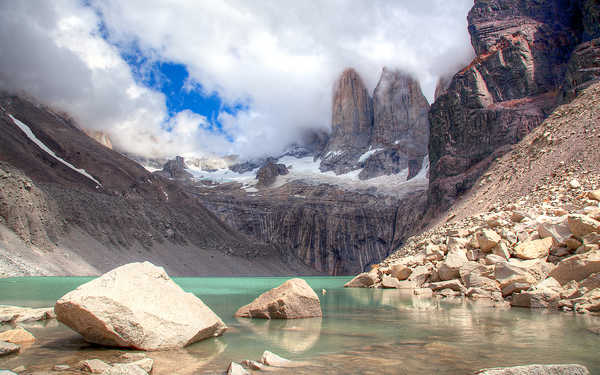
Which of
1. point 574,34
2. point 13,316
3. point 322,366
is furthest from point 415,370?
point 574,34

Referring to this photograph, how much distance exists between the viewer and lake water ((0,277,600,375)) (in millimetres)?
5953

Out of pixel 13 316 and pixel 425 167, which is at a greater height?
pixel 425 167

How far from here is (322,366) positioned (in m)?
6.00

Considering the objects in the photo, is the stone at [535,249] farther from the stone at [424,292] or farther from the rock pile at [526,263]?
the stone at [424,292]

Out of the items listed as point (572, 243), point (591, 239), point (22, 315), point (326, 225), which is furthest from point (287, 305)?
point (326, 225)

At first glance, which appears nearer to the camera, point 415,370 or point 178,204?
point 415,370

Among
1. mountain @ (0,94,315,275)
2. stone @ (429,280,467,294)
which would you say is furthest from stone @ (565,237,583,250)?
mountain @ (0,94,315,275)

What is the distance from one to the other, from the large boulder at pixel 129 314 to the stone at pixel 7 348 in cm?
74

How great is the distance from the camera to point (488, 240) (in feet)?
59.6

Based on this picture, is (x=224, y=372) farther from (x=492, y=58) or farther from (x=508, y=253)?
(x=492, y=58)

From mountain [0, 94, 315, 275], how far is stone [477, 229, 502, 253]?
1607 inches

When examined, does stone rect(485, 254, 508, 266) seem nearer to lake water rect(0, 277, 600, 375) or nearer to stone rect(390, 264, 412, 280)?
lake water rect(0, 277, 600, 375)

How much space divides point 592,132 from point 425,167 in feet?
385

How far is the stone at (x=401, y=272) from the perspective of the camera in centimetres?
2333
